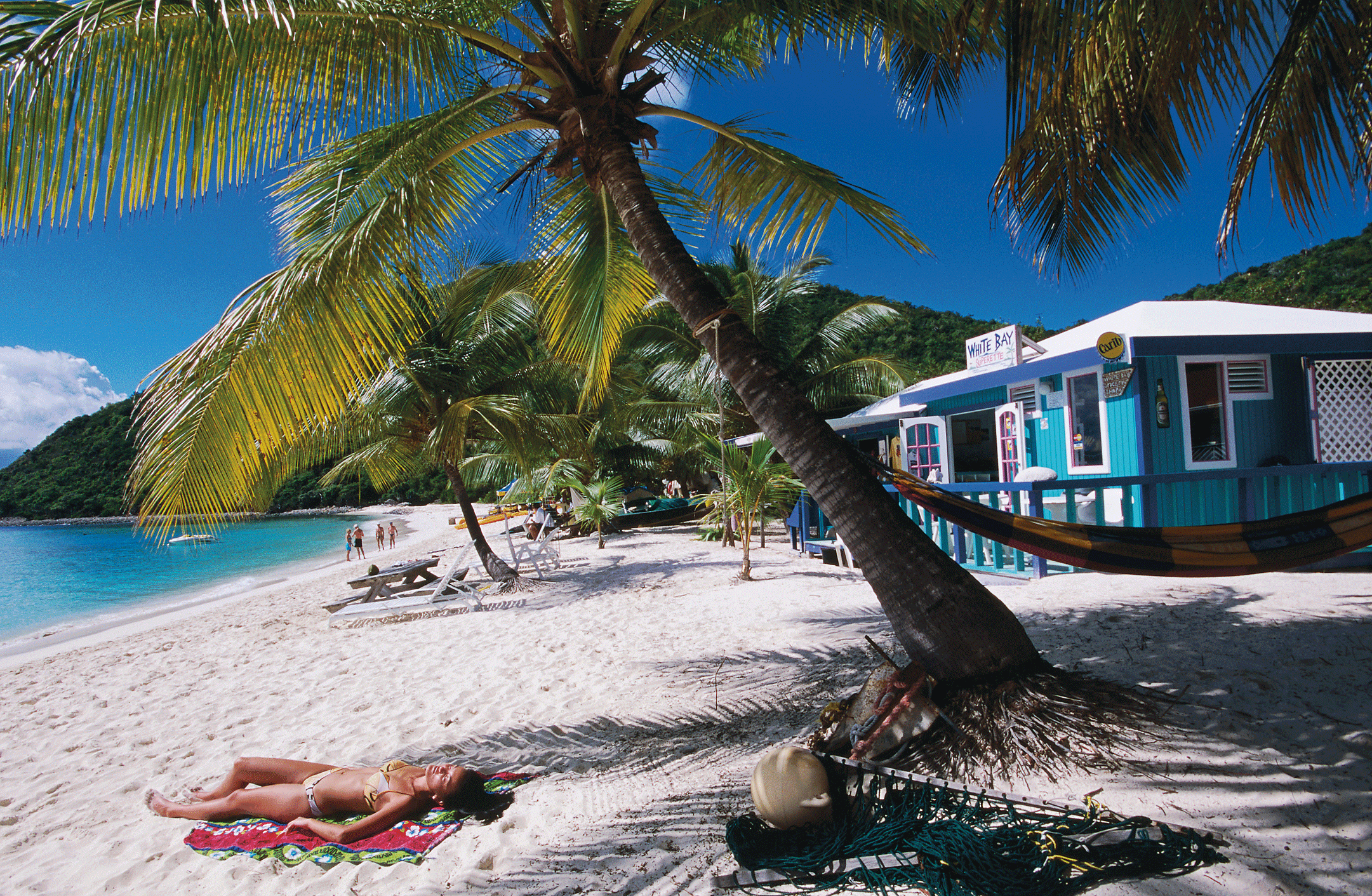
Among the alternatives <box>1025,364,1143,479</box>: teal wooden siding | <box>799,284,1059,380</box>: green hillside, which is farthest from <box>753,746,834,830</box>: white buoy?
<box>799,284,1059,380</box>: green hillside

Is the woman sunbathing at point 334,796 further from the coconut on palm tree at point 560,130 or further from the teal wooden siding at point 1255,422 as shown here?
the teal wooden siding at point 1255,422

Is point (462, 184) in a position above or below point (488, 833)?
above

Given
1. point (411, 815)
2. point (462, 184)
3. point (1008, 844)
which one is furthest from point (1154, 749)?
point (462, 184)

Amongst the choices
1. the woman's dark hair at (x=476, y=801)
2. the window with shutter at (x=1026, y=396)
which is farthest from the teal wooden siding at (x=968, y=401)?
the woman's dark hair at (x=476, y=801)

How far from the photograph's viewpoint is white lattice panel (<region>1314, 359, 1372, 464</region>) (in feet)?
22.0

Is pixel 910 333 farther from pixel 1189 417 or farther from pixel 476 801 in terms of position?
pixel 476 801

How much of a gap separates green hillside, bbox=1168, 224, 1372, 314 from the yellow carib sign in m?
17.0

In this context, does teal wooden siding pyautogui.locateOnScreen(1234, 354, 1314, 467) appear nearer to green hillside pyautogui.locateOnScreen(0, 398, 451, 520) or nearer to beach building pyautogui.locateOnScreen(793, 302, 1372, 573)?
beach building pyautogui.locateOnScreen(793, 302, 1372, 573)

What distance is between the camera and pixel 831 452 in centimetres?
312

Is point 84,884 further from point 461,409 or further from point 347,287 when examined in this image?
point 461,409

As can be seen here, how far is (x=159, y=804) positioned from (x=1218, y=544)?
523 centimetres

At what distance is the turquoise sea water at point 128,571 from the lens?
16.5 meters

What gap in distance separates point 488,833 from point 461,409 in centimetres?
723

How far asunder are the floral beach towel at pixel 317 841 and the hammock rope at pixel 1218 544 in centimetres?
251
